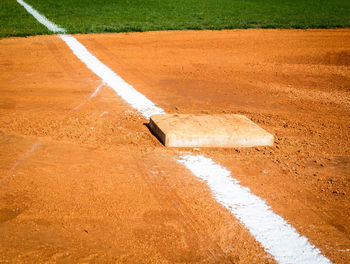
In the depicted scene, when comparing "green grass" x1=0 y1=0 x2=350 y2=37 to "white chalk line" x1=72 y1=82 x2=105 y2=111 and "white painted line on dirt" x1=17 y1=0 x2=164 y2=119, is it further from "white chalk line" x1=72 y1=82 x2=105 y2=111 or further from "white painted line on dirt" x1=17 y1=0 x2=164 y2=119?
"white chalk line" x1=72 y1=82 x2=105 y2=111

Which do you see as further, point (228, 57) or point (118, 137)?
point (228, 57)

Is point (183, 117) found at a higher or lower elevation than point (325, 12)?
lower

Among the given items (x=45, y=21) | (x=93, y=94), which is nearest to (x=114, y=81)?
(x=93, y=94)

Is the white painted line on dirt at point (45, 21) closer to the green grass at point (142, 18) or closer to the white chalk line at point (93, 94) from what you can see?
the green grass at point (142, 18)

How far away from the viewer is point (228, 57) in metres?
7.23

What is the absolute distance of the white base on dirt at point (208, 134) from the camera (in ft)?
10.6

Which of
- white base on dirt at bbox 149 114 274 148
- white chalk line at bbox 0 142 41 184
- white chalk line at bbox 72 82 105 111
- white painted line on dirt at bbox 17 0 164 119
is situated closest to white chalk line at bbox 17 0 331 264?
white base on dirt at bbox 149 114 274 148

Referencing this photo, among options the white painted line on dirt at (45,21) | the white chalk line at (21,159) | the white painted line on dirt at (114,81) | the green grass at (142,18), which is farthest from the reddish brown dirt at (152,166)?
the green grass at (142,18)

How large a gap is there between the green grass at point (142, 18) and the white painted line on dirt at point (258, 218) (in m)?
7.83

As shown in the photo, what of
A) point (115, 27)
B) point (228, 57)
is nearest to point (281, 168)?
point (228, 57)

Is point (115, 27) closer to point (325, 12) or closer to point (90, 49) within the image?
point (90, 49)

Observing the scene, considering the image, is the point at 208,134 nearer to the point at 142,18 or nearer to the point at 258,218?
the point at 258,218

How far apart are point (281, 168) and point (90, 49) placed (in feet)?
18.7

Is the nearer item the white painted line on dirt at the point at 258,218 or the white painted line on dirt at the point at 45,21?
the white painted line on dirt at the point at 258,218
